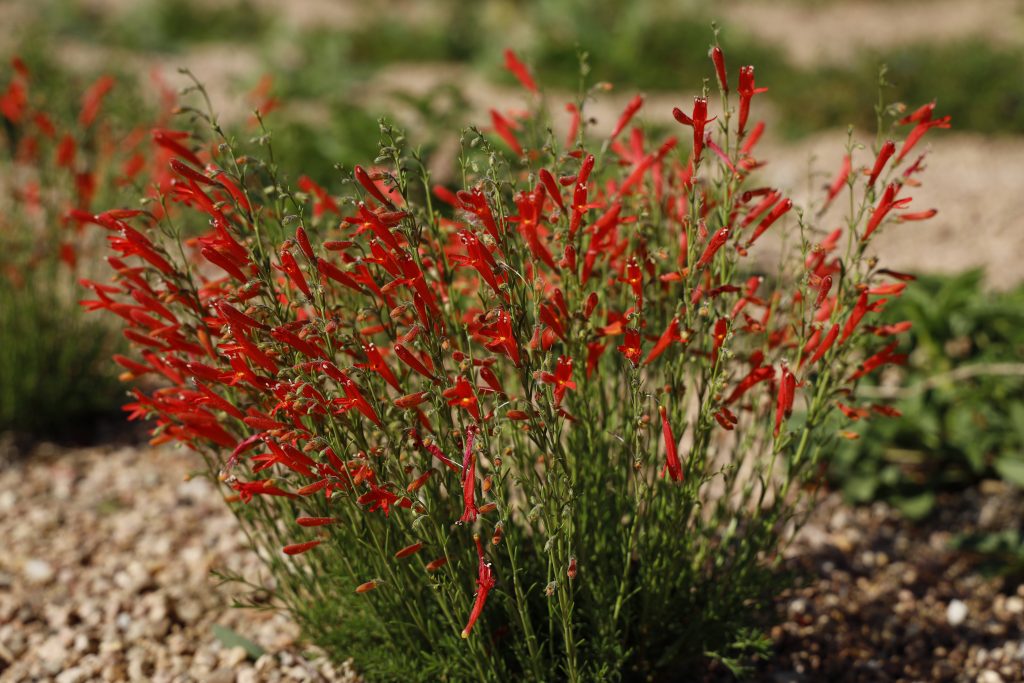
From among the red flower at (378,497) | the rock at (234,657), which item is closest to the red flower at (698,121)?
the red flower at (378,497)

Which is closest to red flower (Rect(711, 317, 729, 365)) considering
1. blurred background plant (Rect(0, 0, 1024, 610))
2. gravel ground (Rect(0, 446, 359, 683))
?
blurred background plant (Rect(0, 0, 1024, 610))

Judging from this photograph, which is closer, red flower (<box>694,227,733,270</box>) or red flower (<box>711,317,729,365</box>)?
red flower (<box>694,227,733,270</box>)

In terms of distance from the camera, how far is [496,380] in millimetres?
1814

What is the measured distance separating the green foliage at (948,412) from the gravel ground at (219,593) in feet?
0.42

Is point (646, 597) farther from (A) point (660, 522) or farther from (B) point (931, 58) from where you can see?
(B) point (931, 58)

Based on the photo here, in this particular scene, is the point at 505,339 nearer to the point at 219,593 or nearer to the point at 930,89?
the point at 219,593

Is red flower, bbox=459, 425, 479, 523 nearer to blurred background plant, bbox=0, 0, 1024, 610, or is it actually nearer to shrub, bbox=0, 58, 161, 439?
Answer: blurred background plant, bbox=0, 0, 1024, 610

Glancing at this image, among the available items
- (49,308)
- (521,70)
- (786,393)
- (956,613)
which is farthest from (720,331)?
(49,308)

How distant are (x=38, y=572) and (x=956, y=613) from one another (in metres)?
3.08

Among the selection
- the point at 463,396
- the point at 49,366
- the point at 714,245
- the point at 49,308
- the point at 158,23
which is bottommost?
the point at 49,366

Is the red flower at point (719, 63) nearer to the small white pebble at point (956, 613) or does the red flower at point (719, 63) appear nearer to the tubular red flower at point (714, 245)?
the tubular red flower at point (714, 245)

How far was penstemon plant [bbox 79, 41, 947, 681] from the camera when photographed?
1781 mm

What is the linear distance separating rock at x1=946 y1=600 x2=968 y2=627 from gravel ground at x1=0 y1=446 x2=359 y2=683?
1.96 metres

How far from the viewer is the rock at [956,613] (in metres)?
3.11
